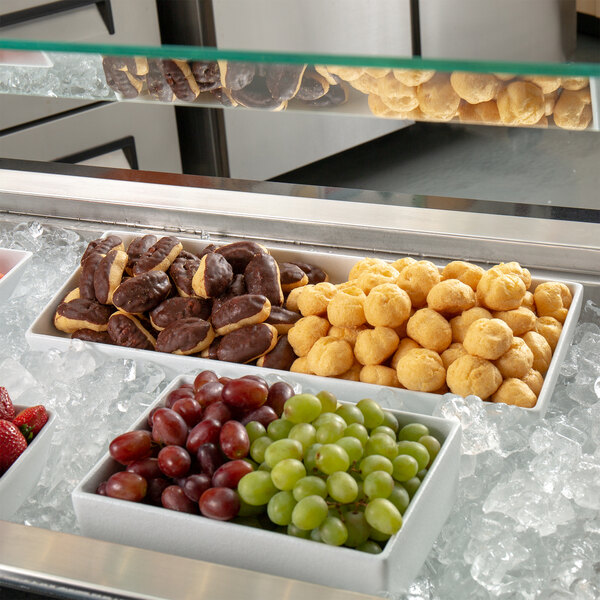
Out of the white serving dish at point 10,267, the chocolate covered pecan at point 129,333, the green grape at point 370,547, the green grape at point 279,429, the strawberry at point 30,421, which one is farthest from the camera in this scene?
the white serving dish at point 10,267

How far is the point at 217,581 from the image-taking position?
791mm

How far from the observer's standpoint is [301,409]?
90 centimetres

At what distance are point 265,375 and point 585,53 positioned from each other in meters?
0.56

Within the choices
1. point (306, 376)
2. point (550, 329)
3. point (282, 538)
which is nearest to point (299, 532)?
point (282, 538)

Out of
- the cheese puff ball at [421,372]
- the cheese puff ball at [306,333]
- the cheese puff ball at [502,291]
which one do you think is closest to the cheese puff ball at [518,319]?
the cheese puff ball at [502,291]

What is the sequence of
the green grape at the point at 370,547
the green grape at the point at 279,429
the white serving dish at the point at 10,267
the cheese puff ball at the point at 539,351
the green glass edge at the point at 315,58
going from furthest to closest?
the white serving dish at the point at 10,267
the cheese puff ball at the point at 539,351
the green grape at the point at 279,429
the green grape at the point at 370,547
the green glass edge at the point at 315,58

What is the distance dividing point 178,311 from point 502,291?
0.47 m

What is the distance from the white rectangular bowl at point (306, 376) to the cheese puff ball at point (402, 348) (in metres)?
0.09

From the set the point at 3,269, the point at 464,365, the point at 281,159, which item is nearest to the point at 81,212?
the point at 3,269

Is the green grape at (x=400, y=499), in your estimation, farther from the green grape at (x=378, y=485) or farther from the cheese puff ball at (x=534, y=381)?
the cheese puff ball at (x=534, y=381)

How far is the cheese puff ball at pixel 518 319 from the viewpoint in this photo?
1150 millimetres

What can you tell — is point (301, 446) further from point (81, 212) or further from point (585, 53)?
point (81, 212)

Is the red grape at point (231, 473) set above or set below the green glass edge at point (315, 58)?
below

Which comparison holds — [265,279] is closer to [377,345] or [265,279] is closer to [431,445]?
[377,345]
